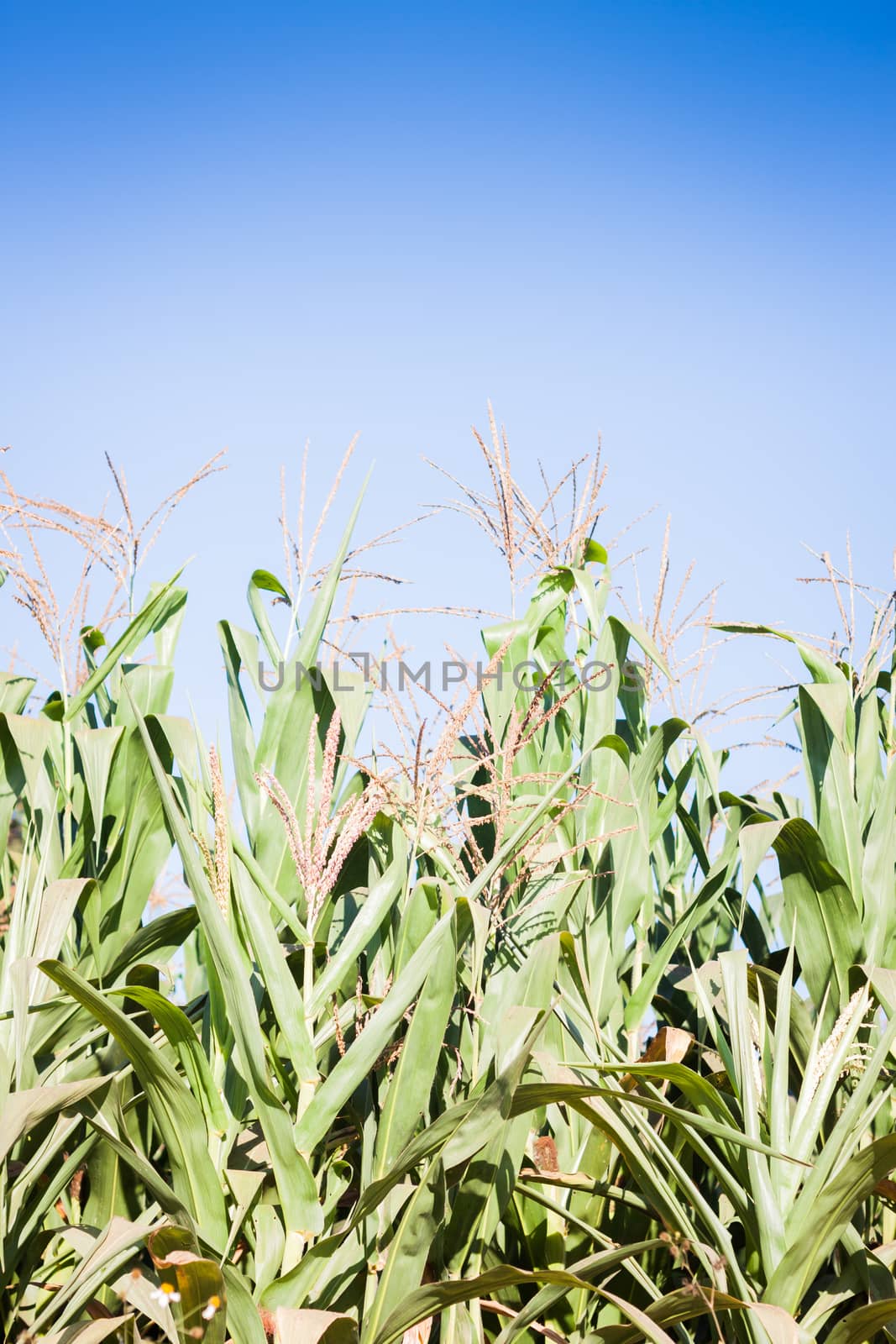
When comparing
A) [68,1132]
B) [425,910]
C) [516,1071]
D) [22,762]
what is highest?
[22,762]

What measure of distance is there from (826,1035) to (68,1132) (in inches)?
48.2

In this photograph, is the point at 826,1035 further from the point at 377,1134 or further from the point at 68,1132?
the point at 68,1132

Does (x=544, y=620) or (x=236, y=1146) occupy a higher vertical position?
(x=544, y=620)

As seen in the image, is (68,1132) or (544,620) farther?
(544,620)

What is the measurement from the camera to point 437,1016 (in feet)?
4.57

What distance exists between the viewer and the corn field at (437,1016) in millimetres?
1310

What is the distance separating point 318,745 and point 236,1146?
67 cm

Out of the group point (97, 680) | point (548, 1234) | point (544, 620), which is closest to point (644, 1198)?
point (548, 1234)

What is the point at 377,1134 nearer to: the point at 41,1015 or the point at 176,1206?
the point at 176,1206

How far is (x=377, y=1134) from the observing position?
1499 millimetres

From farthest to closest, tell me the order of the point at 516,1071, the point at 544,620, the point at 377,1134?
the point at 544,620 → the point at 377,1134 → the point at 516,1071

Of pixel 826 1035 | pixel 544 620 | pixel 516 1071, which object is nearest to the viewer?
pixel 516 1071

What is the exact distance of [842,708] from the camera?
193cm

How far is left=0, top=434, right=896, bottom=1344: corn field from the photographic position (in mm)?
1310
